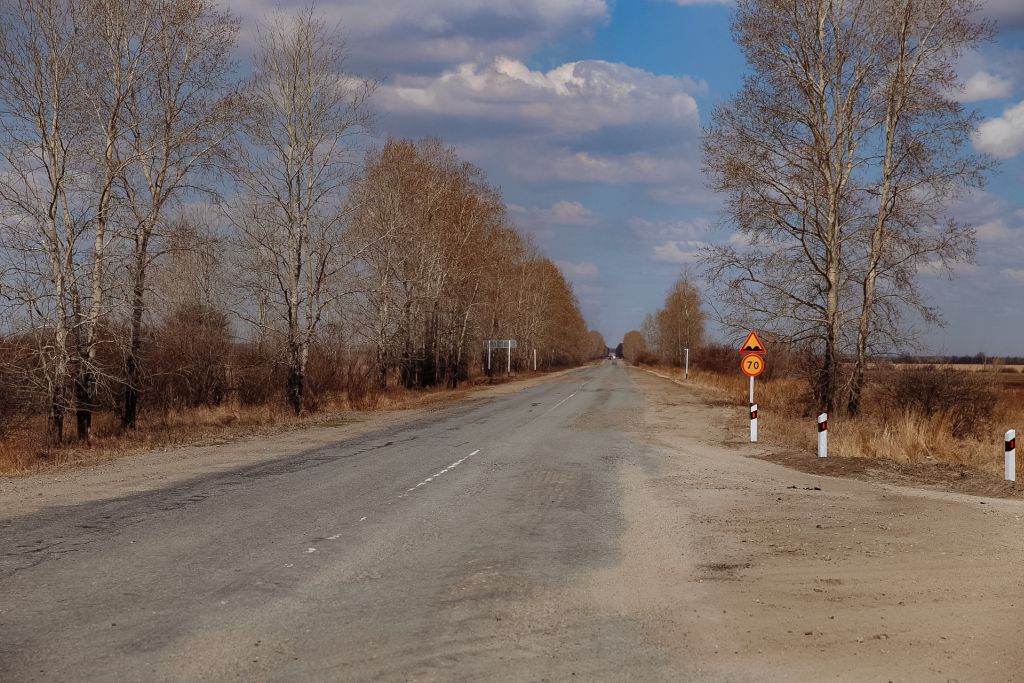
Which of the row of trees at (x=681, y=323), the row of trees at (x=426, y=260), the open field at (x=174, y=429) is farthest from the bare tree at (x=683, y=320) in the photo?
the open field at (x=174, y=429)

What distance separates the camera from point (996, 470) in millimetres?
13461

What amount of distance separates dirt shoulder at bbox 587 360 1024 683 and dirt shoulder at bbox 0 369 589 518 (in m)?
7.12

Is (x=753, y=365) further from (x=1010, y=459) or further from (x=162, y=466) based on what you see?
(x=162, y=466)

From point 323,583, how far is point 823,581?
4176 millimetres

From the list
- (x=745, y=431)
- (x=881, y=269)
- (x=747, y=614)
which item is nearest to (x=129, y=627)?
(x=747, y=614)

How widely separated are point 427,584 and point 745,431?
54.3 feet

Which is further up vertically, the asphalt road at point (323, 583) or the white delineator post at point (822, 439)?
the white delineator post at point (822, 439)

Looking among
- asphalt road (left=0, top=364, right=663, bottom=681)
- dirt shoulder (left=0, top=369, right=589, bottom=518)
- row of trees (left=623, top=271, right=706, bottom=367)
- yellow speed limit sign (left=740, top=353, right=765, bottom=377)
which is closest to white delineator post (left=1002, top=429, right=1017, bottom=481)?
asphalt road (left=0, top=364, right=663, bottom=681)

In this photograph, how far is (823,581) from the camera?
6.96 meters

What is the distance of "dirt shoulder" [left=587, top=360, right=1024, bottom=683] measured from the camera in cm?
522

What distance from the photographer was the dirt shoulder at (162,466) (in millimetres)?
10977

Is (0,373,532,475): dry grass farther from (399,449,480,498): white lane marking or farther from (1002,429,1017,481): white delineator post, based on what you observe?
(1002,429,1017,481): white delineator post

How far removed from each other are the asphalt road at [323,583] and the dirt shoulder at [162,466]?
2.45 ft

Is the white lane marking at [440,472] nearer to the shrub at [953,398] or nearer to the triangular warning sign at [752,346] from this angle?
the triangular warning sign at [752,346]
